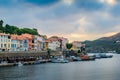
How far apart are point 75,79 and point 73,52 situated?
11250 centimetres

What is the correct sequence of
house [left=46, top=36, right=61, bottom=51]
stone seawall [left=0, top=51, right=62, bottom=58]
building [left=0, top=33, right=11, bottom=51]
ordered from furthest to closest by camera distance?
house [left=46, top=36, right=61, bottom=51] → building [left=0, top=33, right=11, bottom=51] → stone seawall [left=0, top=51, right=62, bottom=58]

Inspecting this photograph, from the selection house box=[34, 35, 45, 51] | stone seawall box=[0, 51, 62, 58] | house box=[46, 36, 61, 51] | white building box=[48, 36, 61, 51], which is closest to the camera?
stone seawall box=[0, 51, 62, 58]

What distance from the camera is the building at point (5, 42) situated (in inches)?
5054

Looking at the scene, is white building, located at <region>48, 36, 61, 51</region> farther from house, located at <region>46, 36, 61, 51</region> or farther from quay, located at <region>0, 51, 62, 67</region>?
quay, located at <region>0, 51, 62, 67</region>

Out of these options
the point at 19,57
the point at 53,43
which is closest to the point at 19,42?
the point at 19,57

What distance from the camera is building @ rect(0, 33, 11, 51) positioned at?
12838cm

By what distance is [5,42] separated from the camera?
13112 centimetres

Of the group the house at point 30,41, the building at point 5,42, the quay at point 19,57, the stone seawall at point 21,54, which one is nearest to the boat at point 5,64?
the quay at point 19,57

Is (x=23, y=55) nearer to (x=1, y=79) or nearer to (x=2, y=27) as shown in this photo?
(x=2, y=27)

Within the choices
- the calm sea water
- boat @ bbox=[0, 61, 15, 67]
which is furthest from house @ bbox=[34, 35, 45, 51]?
the calm sea water

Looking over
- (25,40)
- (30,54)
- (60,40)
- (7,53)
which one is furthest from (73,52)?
(7,53)

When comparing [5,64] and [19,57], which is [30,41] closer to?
[19,57]

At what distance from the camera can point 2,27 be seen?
15075 centimetres

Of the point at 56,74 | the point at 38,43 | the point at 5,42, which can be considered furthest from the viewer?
the point at 38,43
